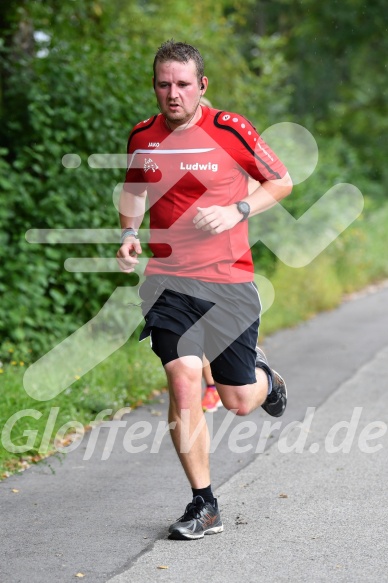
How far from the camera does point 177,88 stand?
5281 millimetres

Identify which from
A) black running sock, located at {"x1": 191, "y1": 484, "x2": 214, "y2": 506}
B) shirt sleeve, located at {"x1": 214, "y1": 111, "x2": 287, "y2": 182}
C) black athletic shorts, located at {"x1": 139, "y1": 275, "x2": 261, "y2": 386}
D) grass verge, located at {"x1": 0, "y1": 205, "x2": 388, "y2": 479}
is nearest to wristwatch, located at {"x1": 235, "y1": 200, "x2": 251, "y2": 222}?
shirt sleeve, located at {"x1": 214, "y1": 111, "x2": 287, "y2": 182}

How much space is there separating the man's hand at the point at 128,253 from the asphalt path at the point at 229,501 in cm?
130

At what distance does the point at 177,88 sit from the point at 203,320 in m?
1.12

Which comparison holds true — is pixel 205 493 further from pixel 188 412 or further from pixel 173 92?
pixel 173 92

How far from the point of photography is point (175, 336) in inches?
212

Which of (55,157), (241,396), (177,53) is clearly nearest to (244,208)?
(177,53)

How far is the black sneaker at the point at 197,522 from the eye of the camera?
17.5ft

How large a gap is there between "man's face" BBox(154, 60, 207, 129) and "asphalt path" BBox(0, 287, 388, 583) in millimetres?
2028

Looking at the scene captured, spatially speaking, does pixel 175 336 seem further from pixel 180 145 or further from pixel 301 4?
pixel 301 4

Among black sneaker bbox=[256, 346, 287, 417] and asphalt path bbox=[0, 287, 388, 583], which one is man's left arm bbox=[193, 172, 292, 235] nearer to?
black sneaker bbox=[256, 346, 287, 417]

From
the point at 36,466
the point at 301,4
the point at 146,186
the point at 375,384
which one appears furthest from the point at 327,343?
the point at 301,4

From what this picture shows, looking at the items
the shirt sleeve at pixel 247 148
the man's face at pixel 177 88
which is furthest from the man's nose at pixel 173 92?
the shirt sleeve at pixel 247 148

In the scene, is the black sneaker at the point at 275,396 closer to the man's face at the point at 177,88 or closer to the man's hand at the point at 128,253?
the man's hand at the point at 128,253

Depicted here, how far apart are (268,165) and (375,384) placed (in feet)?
14.5
